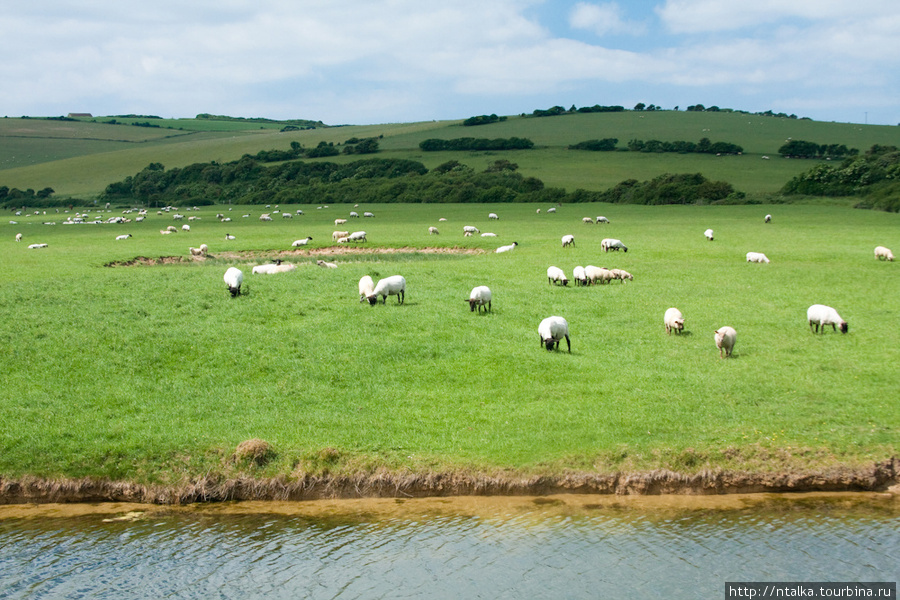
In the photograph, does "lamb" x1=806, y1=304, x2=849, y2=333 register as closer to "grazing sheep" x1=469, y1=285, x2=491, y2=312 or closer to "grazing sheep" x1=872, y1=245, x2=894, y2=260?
"grazing sheep" x1=469, y1=285, x2=491, y2=312

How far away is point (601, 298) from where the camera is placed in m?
25.9

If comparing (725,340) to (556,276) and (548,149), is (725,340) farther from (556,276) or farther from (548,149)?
(548,149)

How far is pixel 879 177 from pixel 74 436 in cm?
7761

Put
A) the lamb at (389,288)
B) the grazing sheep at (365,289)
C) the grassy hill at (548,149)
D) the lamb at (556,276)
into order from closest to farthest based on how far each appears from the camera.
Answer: the lamb at (389,288) < the grazing sheep at (365,289) < the lamb at (556,276) < the grassy hill at (548,149)

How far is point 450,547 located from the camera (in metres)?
11.5

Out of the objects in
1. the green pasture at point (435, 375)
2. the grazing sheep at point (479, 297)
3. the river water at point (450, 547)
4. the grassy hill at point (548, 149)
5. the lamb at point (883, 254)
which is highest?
the grassy hill at point (548, 149)

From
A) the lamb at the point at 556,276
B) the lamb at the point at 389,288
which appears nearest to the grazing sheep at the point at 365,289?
the lamb at the point at 389,288

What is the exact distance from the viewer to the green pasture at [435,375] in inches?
557

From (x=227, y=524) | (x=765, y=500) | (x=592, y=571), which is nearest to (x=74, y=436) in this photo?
(x=227, y=524)

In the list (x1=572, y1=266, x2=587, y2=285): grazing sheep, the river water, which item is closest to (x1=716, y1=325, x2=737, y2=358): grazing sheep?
the river water

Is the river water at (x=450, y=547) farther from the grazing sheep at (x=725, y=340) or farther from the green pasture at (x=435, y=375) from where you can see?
the grazing sheep at (x=725, y=340)

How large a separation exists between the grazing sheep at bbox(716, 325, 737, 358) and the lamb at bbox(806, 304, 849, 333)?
3.82m

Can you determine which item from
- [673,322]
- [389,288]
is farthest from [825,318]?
[389,288]

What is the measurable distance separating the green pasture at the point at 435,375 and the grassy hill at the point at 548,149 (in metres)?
65.2
